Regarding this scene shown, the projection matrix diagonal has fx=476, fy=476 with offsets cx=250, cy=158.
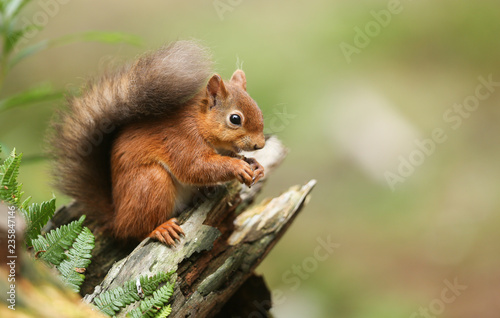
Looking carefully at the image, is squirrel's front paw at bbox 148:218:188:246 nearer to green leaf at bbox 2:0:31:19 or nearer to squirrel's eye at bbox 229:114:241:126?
squirrel's eye at bbox 229:114:241:126

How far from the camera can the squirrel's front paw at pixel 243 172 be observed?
183cm

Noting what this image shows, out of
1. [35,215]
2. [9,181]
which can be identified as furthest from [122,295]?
[9,181]

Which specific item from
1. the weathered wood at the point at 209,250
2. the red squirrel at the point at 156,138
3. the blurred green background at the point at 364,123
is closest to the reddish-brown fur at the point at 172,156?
the red squirrel at the point at 156,138

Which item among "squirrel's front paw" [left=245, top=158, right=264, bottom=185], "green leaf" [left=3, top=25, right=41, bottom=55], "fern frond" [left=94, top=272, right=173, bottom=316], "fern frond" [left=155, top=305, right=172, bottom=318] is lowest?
"fern frond" [left=155, top=305, right=172, bottom=318]

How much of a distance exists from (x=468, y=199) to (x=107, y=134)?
11.5ft

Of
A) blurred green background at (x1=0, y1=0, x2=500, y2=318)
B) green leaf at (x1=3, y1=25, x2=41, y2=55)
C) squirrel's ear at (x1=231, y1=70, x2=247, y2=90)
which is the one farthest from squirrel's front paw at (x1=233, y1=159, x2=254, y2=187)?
blurred green background at (x1=0, y1=0, x2=500, y2=318)

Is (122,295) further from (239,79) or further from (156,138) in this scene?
(239,79)

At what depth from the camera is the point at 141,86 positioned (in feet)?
6.09

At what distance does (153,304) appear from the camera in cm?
152

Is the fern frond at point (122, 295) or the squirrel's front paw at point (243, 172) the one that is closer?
the fern frond at point (122, 295)

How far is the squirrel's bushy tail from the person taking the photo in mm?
1869

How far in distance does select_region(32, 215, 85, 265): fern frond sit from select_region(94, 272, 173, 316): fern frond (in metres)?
0.20

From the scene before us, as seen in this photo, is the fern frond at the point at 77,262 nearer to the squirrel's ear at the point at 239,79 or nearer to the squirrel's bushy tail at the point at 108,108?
the squirrel's bushy tail at the point at 108,108

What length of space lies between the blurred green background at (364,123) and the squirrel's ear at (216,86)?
2275mm
